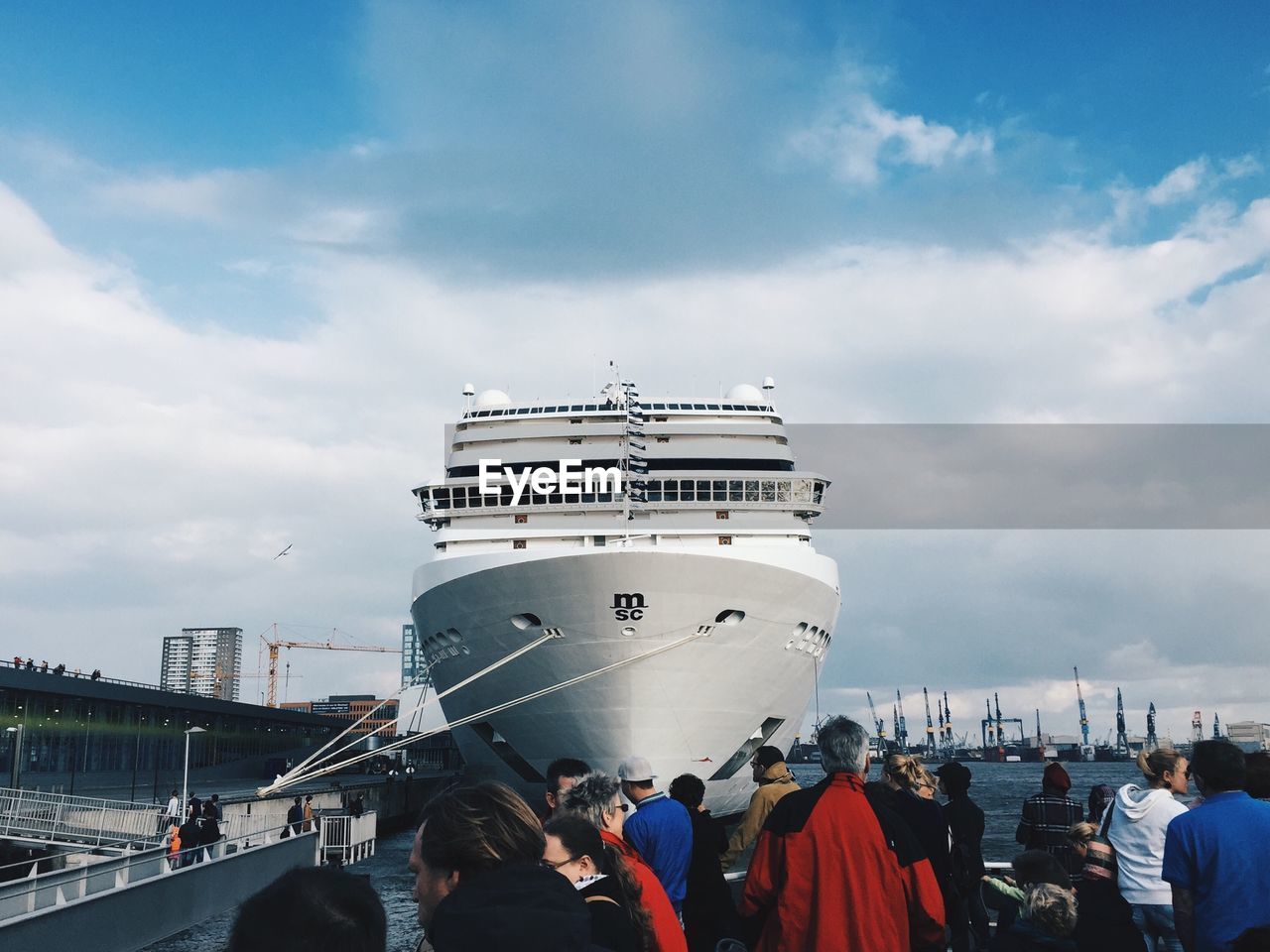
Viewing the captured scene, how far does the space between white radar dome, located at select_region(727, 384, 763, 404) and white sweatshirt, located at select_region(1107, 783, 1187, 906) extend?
97.9 feet

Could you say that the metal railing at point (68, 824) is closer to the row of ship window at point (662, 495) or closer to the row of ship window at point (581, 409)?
the row of ship window at point (662, 495)

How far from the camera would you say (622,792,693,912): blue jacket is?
21.4 feet

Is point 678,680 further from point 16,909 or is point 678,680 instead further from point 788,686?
point 16,909

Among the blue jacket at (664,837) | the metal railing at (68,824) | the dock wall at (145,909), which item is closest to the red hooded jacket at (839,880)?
the blue jacket at (664,837)

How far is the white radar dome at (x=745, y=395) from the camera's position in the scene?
3681 cm

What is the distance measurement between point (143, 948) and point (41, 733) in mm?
29759

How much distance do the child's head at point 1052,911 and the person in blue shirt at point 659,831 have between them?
2.07 metres

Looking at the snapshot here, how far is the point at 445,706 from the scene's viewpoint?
96.1ft

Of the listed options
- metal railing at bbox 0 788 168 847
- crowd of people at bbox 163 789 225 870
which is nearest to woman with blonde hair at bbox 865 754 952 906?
crowd of people at bbox 163 789 225 870

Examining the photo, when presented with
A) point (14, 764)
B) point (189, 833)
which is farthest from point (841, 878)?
point (14, 764)

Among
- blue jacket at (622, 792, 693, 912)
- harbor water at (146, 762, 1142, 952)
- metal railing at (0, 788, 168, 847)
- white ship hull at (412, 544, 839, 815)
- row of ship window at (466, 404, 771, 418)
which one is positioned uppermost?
row of ship window at (466, 404, 771, 418)

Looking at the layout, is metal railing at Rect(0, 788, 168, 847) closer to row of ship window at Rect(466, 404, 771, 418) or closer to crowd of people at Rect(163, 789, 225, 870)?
crowd of people at Rect(163, 789, 225, 870)

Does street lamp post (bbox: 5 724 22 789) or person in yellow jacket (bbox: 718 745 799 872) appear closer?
person in yellow jacket (bbox: 718 745 799 872)

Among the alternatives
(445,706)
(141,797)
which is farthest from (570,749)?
(141,797)
